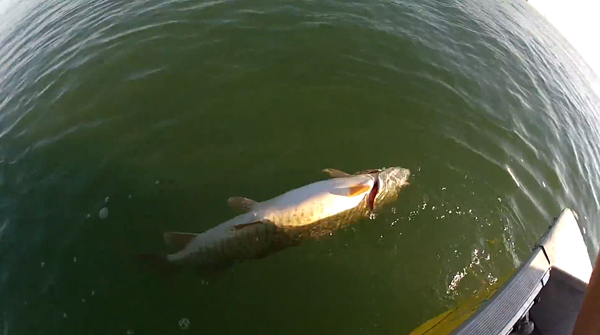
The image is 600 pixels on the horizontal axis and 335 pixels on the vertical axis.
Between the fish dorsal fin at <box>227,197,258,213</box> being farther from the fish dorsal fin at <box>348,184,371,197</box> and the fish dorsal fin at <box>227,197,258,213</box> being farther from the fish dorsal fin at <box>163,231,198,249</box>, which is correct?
the fish dorsal fin at <box>348,184,371,197</box>

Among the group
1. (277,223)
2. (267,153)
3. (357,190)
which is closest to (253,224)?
(277,223)

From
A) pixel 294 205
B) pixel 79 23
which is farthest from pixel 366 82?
pixel 79 23

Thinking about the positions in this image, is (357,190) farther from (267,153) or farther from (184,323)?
(184,323)

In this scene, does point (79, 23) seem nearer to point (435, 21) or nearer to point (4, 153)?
point (4, 153)

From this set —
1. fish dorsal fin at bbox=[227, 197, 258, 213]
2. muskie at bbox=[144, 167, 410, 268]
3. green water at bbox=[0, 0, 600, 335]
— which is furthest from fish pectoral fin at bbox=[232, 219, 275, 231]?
green water at bbox=[0, 0, 600, 335]

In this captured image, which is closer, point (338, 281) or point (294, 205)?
point (294, 205)

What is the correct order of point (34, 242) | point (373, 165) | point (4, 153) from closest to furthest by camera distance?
point (34, 242)
point (373, 165)
point (4, 153)

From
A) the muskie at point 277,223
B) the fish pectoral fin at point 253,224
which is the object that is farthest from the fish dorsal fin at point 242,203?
the fish pectoral fin at point 253,224

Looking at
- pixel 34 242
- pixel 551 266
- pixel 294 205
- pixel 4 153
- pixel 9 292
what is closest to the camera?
pixel 551 266
